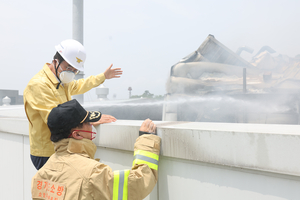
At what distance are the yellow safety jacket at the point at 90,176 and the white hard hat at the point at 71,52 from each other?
97cm

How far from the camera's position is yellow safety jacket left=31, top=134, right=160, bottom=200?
1.25m

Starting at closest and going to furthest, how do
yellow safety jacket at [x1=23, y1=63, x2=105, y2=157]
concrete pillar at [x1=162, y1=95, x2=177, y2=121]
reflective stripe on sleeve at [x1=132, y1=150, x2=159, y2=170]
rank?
reflective stripe on sleeve at [x1=132, y1=150, x2=159, y2=170], yellow safety jacket at [x1=23, y1=63, x2=105, y2=157], concrete pillar at [x1=162, y1=95, x2=177, y2=121]

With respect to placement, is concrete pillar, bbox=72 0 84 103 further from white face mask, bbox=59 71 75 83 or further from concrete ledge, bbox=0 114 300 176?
concrete ledge, bbox=0 114 300 176

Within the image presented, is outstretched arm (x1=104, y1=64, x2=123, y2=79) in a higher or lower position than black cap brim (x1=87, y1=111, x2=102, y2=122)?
higher

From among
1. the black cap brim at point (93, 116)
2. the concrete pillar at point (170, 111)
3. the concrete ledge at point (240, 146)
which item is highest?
the black cap brim at point (93, 116)

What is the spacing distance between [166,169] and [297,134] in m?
0.85

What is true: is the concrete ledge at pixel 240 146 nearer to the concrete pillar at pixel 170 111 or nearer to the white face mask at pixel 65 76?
the white face mask at pixel 65 76

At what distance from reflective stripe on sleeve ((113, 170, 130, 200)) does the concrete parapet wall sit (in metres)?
0.36

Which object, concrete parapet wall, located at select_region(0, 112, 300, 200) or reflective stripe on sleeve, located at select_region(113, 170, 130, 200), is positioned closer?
concrete parapet wall, located at select_region(0, 112, 300, 200)

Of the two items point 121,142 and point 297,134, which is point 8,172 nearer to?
point 121,142

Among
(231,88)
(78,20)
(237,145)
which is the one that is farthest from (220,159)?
(231,88)

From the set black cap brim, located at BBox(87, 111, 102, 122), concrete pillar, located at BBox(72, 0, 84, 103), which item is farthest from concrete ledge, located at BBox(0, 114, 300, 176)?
concrete pillar, located at BBox(72, 0, 84, 103)

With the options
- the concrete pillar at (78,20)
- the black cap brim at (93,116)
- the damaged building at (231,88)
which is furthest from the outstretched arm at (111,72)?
the damaged building at (231,88)

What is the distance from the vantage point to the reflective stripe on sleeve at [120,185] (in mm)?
1269
